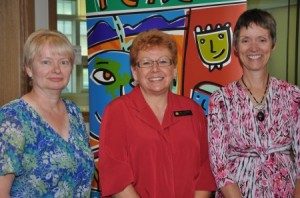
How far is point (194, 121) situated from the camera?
207 centimetres

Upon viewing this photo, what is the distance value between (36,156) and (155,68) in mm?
654

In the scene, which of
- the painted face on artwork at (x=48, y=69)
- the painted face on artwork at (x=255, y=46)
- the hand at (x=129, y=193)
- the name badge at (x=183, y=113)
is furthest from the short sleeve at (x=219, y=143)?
the painted face on artwork at (x=48, y=69)

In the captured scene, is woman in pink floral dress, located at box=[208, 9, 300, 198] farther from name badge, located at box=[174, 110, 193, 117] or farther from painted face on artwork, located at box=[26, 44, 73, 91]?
painted face on artwork, located at box=[26, 44, 73, 91]

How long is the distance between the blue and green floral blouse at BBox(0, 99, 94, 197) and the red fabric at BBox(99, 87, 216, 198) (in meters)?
0.14

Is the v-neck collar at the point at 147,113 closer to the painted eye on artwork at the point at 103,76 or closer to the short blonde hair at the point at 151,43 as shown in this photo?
the short blonde hair at the point at 151,43

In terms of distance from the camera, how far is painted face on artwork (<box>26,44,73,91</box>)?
1872mm

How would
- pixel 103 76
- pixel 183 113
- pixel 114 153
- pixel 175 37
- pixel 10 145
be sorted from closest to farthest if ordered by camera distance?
pixel 10 145 → pixel 114 153 → pixel 183 113 → pixel 175 37 → pixel 103 76

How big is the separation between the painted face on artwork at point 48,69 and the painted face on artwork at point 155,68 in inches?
13.6

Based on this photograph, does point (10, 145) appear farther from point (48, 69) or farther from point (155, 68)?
point (155, 68)

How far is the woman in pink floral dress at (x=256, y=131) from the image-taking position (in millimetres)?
1972

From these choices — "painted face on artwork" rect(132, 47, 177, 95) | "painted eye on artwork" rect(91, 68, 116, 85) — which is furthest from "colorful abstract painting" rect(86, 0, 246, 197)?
"painted face on artwork" rect(132, 47, 177, 95)

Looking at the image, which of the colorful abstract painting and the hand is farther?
the colorful abstract painting

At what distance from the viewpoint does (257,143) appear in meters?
1.97

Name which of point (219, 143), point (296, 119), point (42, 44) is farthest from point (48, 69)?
point (296, 119)
